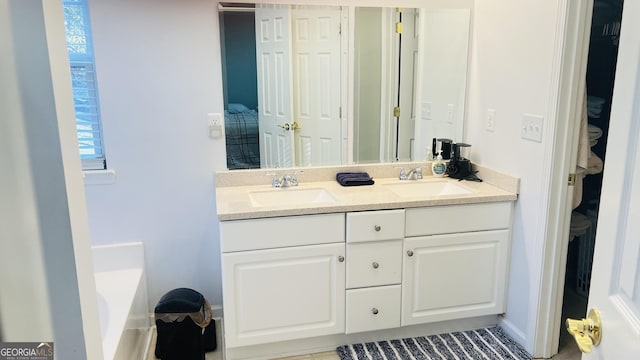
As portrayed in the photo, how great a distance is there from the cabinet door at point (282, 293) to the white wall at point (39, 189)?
148 cm

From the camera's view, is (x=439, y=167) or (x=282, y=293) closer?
(x=282, y=293)

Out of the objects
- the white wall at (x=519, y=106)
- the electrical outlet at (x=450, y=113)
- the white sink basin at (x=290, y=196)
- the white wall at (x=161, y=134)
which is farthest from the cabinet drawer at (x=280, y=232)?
the electrical outlet at (x=450, y=113)

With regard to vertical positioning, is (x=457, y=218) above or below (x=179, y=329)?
above

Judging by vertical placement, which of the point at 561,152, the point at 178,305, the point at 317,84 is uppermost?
the point at 317,84

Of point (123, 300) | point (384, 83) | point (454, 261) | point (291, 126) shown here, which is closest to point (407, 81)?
point (384, 83)

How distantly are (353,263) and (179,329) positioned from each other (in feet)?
3.01

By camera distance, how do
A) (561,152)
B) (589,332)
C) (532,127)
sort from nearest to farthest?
(589,332) → (561,152) → (532,127)

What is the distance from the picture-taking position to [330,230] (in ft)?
7.55

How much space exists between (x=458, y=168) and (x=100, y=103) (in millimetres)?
2011

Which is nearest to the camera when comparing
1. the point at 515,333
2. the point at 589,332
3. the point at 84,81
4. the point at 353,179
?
the point at 589,332

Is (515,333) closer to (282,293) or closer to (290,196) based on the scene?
(282,293)

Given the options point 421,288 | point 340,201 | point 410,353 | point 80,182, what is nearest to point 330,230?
point 340,201

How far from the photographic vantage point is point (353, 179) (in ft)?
8.73

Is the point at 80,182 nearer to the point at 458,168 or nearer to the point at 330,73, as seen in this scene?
the point at 330,73
